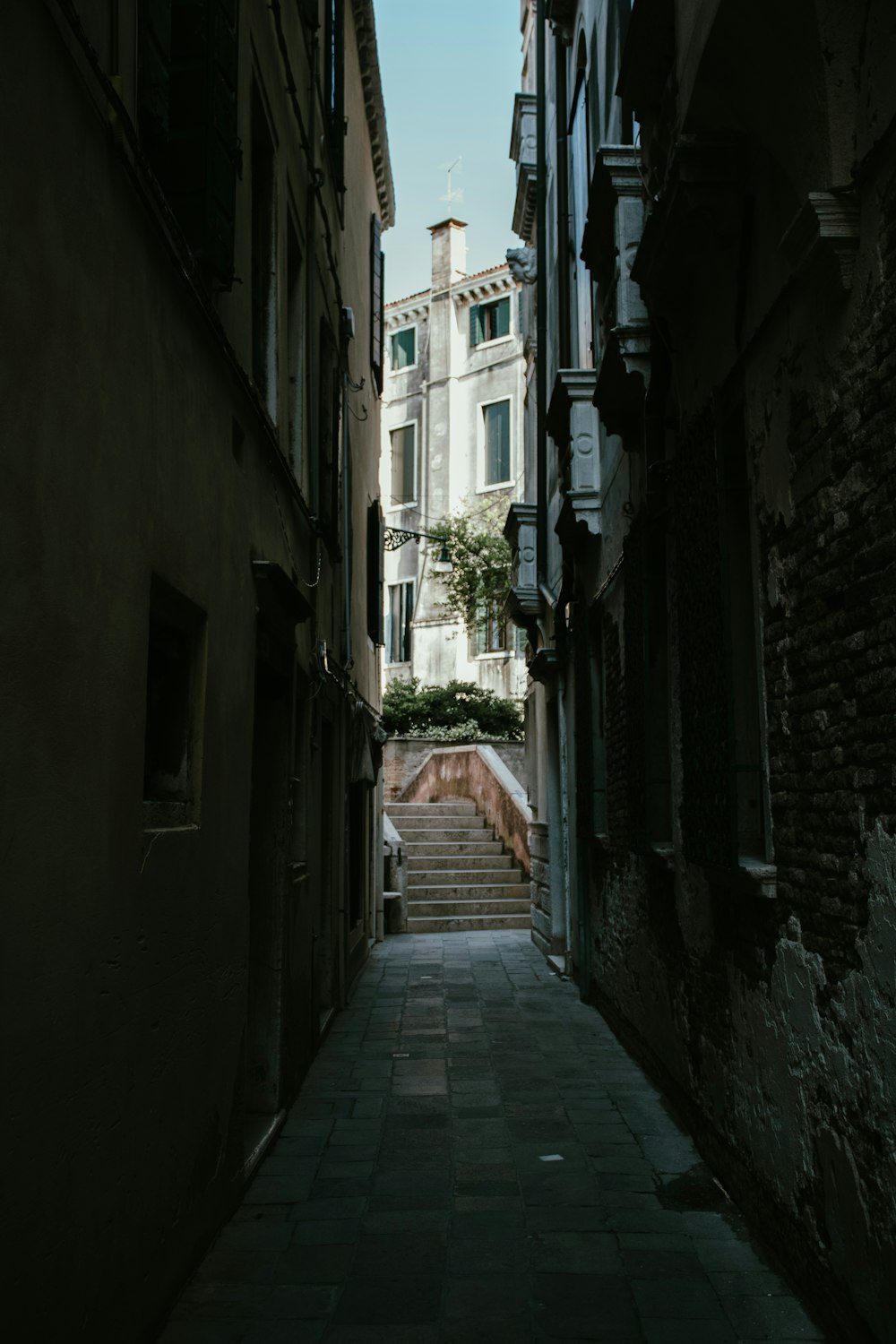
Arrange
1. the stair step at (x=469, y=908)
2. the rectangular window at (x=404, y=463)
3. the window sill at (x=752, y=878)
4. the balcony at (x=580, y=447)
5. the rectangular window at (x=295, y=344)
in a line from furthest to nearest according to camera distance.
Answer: the rectangular window at (x=404, y=463)
the stair step at (x=469, y=908)
the balcony at (x=580, y=447)
the rectangular window at (x=295, y=344)
the window sill at (x=752, y=878)

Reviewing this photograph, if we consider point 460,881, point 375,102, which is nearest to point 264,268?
point 375,102

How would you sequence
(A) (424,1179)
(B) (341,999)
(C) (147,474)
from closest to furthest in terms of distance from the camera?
1. (C) (147,474)
2. (A) (424,1179)
3. (B) (341,999)

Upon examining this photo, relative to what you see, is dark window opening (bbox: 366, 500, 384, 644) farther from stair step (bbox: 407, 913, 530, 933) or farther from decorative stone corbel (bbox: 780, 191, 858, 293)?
decorative stone corbel (bbox: 780, 191, 858, 293)

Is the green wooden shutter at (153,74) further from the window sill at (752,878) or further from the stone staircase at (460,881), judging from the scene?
the stone staircase at (460,881)

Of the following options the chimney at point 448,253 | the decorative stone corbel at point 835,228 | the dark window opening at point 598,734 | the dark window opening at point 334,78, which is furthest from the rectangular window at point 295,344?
the chimney at point 448,253

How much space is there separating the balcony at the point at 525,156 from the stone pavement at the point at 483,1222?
1171cm

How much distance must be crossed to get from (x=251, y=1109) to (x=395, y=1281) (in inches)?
94.7

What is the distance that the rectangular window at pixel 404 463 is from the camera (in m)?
32.2

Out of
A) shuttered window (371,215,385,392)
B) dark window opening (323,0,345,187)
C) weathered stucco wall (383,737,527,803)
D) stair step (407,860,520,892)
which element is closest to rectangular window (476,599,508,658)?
weathered stucco wall (383,737,527,803)

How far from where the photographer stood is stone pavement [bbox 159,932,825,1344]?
4121 mm

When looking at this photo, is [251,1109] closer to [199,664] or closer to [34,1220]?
[199,664]

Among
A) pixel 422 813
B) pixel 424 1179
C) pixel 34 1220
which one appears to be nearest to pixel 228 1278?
pixel 424 1179

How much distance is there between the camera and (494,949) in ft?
48.7

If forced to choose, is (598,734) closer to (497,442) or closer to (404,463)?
(497,442)
